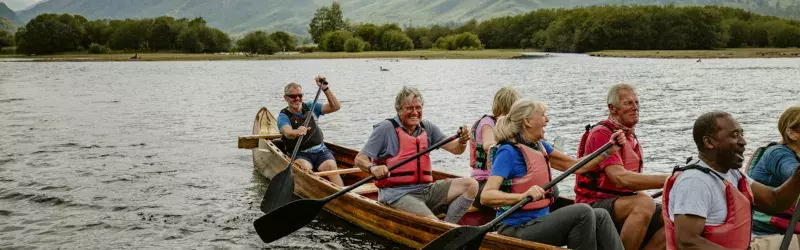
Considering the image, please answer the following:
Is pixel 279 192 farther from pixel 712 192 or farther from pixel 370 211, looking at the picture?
pixel 712 192

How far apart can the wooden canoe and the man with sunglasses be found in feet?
0.87

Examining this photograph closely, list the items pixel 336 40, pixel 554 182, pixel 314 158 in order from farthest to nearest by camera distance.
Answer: pixel 336 40
pixel 314 158
pixel 554 182

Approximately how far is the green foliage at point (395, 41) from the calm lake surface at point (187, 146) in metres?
81.4

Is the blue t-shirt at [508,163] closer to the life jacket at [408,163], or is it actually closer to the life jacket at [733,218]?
the life jacket at [733,218]

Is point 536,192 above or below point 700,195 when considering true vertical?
below

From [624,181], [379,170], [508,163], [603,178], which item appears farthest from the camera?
[379,170]

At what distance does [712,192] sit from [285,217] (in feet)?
17.6

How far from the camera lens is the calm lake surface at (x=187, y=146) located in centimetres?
946

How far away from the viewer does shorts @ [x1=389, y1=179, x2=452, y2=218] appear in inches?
289

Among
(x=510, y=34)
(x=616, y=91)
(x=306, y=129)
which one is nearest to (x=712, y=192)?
(x=616, y=91)

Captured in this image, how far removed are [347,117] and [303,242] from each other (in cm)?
1598

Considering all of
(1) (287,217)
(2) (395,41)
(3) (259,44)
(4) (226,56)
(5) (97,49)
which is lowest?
(4) (226,56)

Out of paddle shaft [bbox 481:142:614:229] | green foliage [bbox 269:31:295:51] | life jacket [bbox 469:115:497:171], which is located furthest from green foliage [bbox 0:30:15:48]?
paddle shaft [bbox 481:142:614:229]

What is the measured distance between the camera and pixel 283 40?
404 feet
